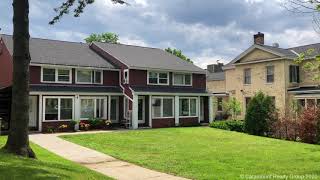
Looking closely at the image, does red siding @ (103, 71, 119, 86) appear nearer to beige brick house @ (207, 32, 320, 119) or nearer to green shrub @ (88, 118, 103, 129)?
green shrub @ (88, 118, 103, 129)

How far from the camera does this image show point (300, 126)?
83.5 ft

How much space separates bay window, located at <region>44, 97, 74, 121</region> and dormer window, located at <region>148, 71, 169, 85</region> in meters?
7.65

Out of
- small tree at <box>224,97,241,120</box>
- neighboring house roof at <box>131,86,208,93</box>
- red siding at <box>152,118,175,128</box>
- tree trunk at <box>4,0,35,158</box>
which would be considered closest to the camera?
tree trunk at <box>4,0,35,158</box>

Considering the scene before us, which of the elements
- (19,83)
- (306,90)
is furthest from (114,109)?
(19,83)

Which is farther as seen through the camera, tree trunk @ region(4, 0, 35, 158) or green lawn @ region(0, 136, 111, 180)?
tree trunk @ region(4, 0, 35, 158)

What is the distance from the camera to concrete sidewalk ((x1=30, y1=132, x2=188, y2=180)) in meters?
12.9

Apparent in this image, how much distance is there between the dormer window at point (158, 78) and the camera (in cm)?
3541

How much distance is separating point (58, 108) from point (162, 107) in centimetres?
914

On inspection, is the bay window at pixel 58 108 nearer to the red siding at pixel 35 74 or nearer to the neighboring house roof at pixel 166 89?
the red siding at pixel 35 74

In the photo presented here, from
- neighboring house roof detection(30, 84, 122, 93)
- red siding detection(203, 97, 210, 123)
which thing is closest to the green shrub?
neighboring house roof detection(30, 84, 122, 93)

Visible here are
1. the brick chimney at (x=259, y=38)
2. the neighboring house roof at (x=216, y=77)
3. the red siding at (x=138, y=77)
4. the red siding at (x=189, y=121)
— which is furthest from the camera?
the neighboring house roof at (x=216, y=77)

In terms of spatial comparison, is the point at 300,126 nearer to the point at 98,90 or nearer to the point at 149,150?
the point at 149,150

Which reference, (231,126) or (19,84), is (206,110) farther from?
(19,84)

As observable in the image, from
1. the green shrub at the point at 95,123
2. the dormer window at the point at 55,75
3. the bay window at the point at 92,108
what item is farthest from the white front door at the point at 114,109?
the dormer window at the point at 55,75
